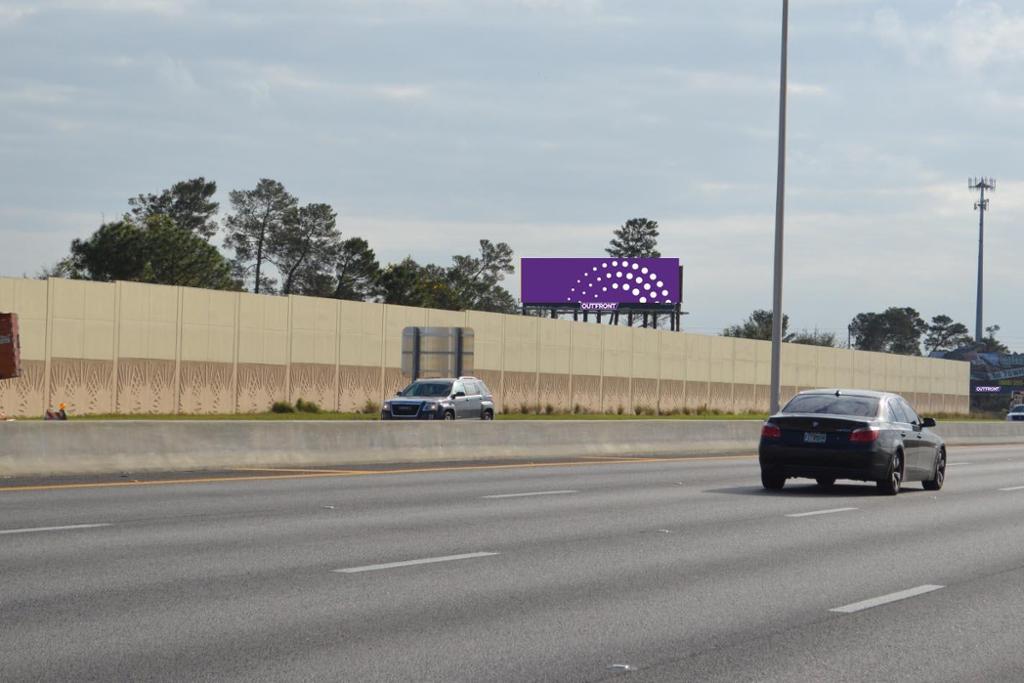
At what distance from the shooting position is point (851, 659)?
28.7 feet

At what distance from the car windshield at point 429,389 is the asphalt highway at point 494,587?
78.1 ft

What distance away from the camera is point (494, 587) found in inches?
451

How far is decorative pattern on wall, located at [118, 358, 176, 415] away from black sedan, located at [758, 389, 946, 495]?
1144 inches

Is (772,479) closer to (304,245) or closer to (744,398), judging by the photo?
(744,398)

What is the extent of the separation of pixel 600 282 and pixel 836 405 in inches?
2567

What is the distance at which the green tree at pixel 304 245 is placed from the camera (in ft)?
439

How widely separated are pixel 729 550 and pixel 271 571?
4.59 meters

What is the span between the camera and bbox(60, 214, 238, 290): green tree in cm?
10888

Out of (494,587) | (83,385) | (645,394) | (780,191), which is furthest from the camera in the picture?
(645,394)

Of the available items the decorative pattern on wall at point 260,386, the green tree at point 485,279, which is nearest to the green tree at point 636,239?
the green tree at point 485,279

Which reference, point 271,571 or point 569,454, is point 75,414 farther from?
point 271,571

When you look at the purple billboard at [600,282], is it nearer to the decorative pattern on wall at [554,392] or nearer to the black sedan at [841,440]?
the decorative pattern on wall at [554,392]

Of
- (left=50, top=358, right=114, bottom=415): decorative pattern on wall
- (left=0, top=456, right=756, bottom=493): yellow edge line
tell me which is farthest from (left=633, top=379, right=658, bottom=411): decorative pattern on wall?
(left=0, top=456, right=756, bottom=493): yellow edge line

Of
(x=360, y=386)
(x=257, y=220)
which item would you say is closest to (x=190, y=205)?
(x=257, y=220)
